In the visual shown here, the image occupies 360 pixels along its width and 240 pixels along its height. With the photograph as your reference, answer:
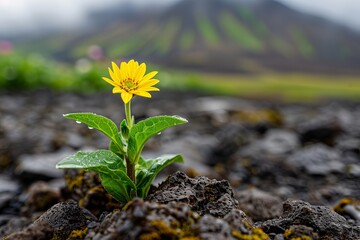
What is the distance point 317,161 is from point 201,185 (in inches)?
112

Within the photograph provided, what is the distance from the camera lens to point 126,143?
2.38m

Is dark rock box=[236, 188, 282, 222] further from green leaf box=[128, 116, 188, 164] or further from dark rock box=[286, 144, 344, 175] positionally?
dark rock box=[286, 144, 344, 175]

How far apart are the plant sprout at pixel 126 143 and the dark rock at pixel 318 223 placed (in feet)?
1.95

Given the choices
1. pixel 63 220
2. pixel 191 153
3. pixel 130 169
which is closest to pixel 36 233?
pixel 63 220

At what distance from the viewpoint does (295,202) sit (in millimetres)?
2436

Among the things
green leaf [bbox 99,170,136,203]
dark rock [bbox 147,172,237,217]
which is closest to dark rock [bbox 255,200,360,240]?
dark rock [bbox 147,172,237,217]

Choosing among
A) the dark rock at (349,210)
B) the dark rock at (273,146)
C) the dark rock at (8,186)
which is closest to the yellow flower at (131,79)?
the dark rock at (349,210)

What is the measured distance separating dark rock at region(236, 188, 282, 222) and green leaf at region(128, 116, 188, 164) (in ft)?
3.58

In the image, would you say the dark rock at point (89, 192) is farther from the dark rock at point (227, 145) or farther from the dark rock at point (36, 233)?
the dark rock at point (227, 145)

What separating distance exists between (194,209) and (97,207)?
726mm

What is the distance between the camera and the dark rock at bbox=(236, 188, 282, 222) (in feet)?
10.1

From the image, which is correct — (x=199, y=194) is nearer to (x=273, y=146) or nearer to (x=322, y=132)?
(x=273, y=146)

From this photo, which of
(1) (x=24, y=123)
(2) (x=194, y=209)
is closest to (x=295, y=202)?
(2) (x=194, y=209)

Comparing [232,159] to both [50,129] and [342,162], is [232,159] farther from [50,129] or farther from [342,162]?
[50,129]
